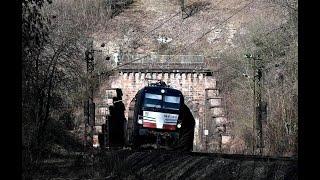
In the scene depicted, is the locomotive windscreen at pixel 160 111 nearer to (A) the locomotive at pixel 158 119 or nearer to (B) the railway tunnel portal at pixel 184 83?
(A) the locomotive at pixel 158 119

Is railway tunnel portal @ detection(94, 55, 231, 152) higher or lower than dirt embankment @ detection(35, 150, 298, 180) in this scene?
higher

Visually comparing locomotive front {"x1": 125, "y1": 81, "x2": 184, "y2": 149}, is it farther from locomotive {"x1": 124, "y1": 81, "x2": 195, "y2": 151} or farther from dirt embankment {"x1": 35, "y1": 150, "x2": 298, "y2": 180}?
dirt embankment {"x1": 35, "y1": 150, "x2": 298, "y2": 180}

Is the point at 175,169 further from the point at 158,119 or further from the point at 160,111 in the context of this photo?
the point at 160,111

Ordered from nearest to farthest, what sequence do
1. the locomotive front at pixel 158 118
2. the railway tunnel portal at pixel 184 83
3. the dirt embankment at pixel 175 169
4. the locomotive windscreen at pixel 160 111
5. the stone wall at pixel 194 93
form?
the dirt embankment at pixel 175 169, the locomotive front at pixel 158 118, the locomotive windscreen at pixel 160 111, the stone wall at pixel 194 93, the railway tunnel portal at pixel 184 83

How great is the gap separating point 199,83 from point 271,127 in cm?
1616

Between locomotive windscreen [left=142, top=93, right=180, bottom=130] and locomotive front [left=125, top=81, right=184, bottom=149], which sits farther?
locomotive windscreen [left=142, top=93, right=180, bottom=130]

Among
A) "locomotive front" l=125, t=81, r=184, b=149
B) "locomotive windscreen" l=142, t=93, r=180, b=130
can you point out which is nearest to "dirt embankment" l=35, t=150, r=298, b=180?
"locomotive front" l=125, t=81, r=184, b=149

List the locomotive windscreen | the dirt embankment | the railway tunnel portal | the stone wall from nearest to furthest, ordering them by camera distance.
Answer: the dirt embankment < the locomotive windscreen < the stone wall < the railway tunnel portal

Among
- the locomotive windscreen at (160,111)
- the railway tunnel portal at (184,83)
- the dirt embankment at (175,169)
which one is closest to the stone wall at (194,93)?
the railway tunnel portal at (184,83)

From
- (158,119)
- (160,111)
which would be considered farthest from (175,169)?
(160,111)

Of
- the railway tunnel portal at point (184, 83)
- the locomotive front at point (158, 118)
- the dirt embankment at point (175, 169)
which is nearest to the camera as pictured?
the dirt embankment at point (175, 169)

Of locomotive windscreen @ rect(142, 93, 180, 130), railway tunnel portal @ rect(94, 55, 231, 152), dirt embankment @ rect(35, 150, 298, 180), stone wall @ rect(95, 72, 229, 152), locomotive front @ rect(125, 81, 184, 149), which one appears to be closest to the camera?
dirt embankment @ rect(35, 150, 298, 180)

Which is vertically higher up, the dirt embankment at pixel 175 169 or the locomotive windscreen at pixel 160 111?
the locomotive windscreen at pixel 160 111

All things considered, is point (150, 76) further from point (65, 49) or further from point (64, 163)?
point (64, 163)
